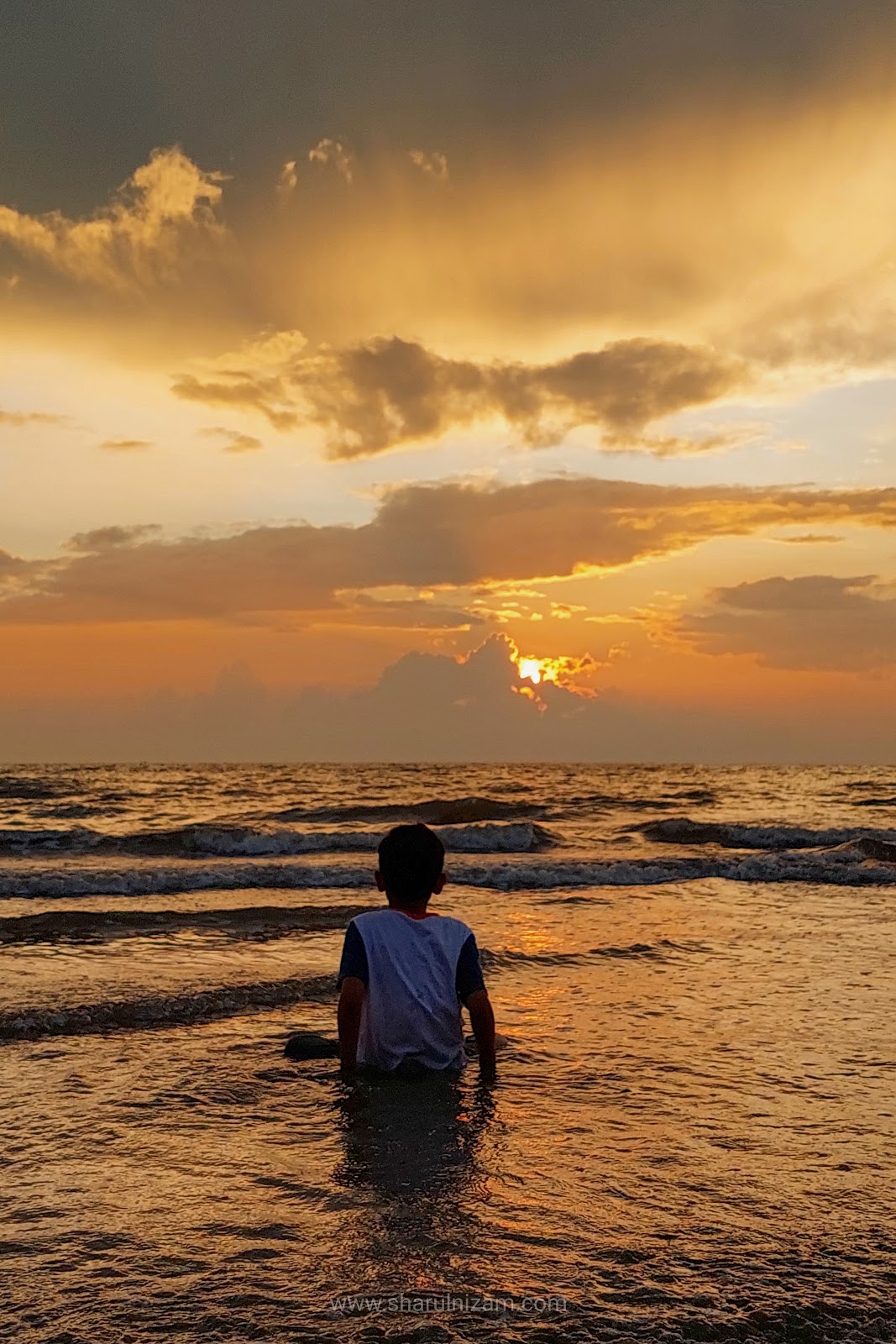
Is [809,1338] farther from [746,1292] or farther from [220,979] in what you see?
[220,979]

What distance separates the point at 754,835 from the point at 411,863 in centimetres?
2683

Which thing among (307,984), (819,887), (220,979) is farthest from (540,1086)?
(819,887)

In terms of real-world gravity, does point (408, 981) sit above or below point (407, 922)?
below

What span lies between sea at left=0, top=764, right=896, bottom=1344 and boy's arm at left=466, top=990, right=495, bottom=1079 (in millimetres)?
135

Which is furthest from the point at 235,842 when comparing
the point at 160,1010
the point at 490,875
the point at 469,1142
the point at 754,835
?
the point at 469,1142

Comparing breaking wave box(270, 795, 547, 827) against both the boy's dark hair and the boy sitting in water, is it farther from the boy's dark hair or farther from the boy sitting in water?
the boy's dark hair

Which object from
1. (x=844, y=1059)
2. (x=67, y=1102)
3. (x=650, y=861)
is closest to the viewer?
(x=67, y=1102)

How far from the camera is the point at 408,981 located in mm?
5590

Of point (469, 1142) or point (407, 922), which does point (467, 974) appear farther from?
point (469, 1142)

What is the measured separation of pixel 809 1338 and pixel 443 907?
1184 cm

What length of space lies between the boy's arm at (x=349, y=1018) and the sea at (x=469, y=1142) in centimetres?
21

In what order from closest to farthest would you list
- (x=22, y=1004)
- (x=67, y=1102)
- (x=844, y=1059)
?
(x=67, y=1102)
(x=844, y=1059)
(x=22, y=1004)

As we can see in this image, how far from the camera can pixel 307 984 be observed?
30.1ft

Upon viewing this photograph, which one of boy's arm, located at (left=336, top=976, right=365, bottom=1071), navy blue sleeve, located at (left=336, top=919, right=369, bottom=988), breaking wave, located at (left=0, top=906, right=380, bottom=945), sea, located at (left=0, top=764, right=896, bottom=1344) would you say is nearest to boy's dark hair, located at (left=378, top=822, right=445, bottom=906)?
navy blue sleeve, located at (left=336, top=919, right=369, bottom=988)
